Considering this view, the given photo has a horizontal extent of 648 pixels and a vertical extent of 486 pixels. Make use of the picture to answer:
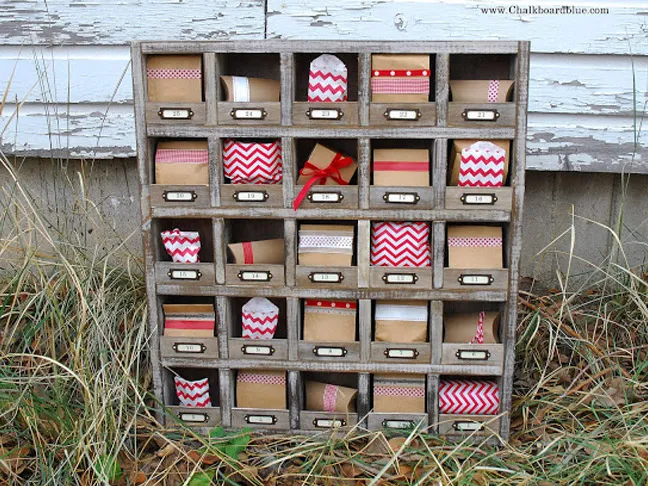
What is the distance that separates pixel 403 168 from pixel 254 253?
2.20ft

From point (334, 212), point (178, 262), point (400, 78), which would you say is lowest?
point (178, 262)

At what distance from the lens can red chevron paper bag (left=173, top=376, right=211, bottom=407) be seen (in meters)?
2.80

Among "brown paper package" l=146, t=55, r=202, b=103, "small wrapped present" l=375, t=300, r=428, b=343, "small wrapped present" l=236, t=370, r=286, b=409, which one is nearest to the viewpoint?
"brown paper package" l=146, t=55, r=202, b=103

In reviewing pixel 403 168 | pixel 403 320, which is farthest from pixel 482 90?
pixel 403 320

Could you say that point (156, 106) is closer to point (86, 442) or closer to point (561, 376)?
point (86, 442)

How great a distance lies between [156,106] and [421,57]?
0.99 metres

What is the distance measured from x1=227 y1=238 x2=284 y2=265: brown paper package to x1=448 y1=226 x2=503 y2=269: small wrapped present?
2.23 feet

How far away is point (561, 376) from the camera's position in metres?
2.99

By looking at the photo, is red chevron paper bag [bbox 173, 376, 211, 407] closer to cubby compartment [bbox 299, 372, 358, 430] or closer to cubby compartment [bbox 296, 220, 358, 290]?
cubby compartment [bbox 299, 372, 358, 430]

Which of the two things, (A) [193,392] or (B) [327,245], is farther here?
(A) [193,392]

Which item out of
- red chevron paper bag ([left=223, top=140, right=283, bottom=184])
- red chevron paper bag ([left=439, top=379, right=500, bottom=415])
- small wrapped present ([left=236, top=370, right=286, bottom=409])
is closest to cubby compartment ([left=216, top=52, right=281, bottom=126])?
red chevron paper bag ([left=223, top=140, right=283, bottom=184])

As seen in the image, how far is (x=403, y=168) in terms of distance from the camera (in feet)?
8.35

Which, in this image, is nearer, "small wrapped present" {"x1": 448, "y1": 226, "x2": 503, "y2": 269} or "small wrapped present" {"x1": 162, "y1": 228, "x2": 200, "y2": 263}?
"small wrapped present" {"x1": 448, "y1": 226, "x2": 503, "y2": 269}

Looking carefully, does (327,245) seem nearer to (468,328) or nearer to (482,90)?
(468,328)
